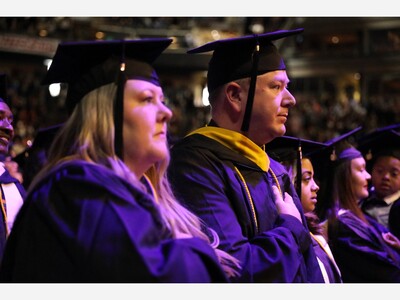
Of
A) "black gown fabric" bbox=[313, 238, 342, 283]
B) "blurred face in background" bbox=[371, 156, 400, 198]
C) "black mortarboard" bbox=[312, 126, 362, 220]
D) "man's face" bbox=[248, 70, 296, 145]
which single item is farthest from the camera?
"blurred face in background" bbox=[371, 156, 400, 198]

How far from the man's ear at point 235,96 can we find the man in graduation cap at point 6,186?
151cm

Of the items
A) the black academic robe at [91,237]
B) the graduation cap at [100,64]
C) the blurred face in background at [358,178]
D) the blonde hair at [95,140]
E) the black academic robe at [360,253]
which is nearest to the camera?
the black academic robe at [91,237]

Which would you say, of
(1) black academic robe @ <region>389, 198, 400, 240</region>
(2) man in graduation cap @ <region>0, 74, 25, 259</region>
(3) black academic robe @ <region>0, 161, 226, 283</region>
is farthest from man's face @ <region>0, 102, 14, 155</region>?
(1) black academic robe @ <region>389, 198, 400, 240</region>

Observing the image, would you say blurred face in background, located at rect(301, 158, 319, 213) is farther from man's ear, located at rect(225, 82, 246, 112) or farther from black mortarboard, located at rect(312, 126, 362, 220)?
man's ear, located at rect(225, 82, 246, 112)

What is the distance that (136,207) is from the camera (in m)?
1.80

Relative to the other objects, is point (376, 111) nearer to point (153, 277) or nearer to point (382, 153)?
point (382, 153)

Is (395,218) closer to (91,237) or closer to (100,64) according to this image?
(100,64)

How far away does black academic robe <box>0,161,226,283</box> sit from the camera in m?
1.70

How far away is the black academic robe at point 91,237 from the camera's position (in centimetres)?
170

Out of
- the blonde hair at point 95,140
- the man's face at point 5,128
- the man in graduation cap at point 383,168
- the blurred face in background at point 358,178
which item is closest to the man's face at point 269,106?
the blonde hair at point 95,140

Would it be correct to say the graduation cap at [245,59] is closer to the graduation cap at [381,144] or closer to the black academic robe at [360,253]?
A: the black academic robe at [360,253]

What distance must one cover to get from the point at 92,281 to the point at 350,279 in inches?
129

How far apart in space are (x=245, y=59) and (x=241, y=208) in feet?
2.53

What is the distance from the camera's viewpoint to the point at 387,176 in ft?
17.7
